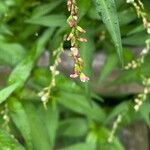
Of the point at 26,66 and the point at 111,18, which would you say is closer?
the point at 111,18

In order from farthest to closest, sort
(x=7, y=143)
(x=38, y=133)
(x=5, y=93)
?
(x=38, y=133) < (x=5, y=93) < (x=7, y=143)

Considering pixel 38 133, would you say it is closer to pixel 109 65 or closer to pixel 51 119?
pixel 51 119

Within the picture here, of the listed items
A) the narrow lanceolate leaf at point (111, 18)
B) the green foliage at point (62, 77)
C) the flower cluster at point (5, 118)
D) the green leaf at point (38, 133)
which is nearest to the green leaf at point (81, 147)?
the green foliage at point (62, 77)

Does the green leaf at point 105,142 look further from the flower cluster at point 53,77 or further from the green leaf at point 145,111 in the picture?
the flower cluster at point 53,77

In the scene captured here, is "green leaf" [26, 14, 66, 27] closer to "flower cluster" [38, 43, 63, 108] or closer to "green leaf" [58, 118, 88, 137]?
"flower cluster" [38, 43, 63, 108]

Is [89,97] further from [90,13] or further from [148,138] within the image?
[148,138]

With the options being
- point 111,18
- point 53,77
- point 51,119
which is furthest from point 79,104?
point 111,18

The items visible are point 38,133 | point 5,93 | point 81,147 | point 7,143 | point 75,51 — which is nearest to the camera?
point 75,51

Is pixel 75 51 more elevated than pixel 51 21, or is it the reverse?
pixel 75 51
